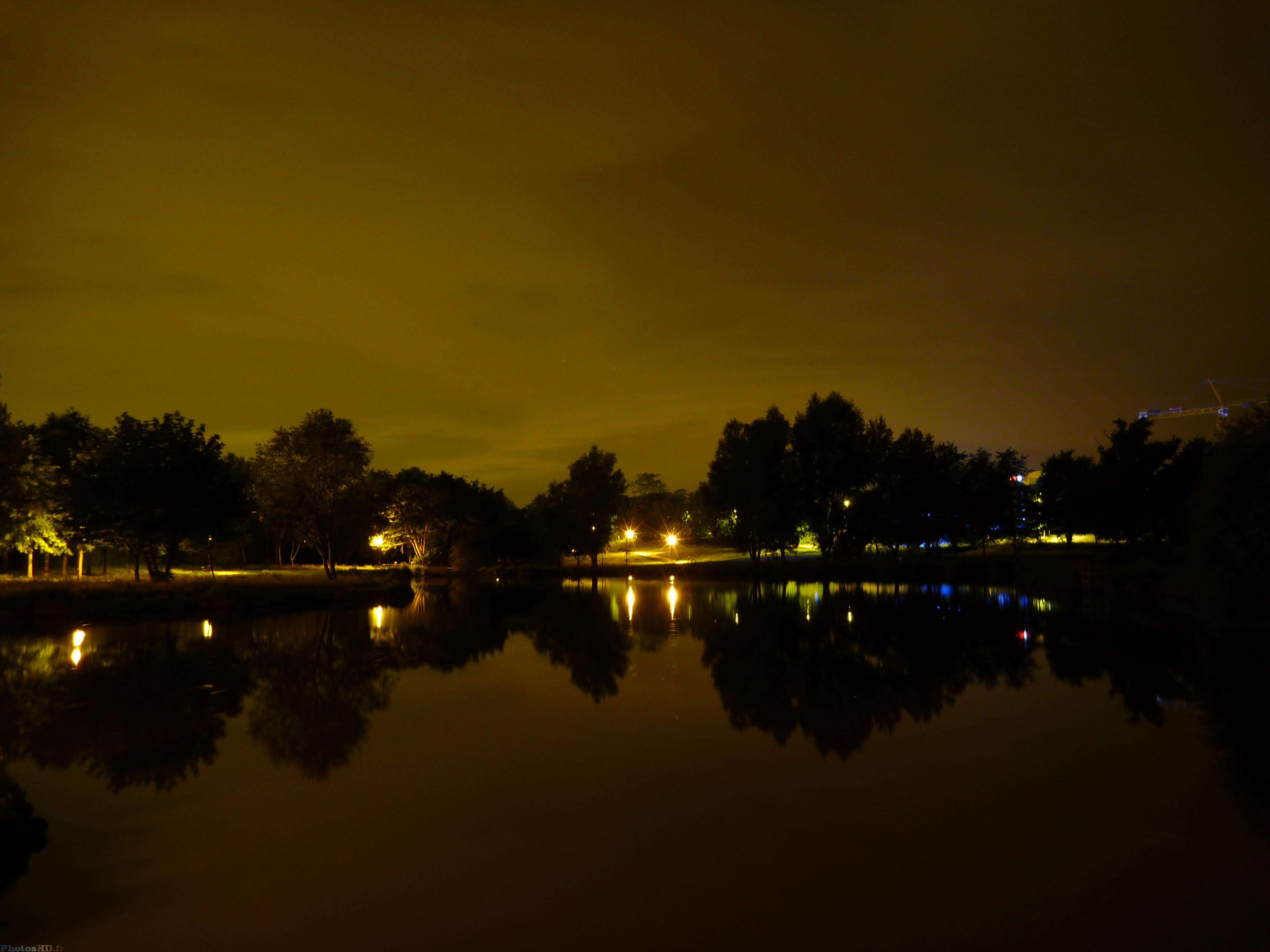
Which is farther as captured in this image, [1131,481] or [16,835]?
[1131,481]

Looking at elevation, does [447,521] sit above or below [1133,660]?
above

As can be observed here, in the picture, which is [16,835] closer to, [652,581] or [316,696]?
[316,696]

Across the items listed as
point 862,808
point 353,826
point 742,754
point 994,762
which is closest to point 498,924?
point 353,826

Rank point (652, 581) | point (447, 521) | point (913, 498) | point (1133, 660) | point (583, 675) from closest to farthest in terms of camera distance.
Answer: point (583, 675), point (1133, 660), point (652, 581), point (913, 498), point (447, 521)

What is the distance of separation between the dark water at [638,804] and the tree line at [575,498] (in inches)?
691

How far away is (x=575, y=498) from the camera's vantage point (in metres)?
90.0

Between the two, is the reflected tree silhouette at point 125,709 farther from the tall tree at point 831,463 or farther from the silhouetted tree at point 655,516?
the silhouetted tree at point 655,516

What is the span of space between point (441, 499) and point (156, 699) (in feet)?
208

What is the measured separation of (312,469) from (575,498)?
4084 cm

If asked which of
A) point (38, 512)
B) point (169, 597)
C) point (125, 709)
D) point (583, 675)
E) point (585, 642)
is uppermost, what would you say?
point (38, 512)

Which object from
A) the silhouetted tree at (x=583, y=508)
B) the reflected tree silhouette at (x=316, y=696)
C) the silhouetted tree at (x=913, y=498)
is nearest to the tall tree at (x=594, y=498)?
the silhouetted tree at (x=583, y=508)

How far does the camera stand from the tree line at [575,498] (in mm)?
40469

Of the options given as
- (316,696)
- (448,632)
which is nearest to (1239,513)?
(448,632)

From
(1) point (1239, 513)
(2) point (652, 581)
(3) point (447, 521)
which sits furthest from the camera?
(3) point (447, 521)
